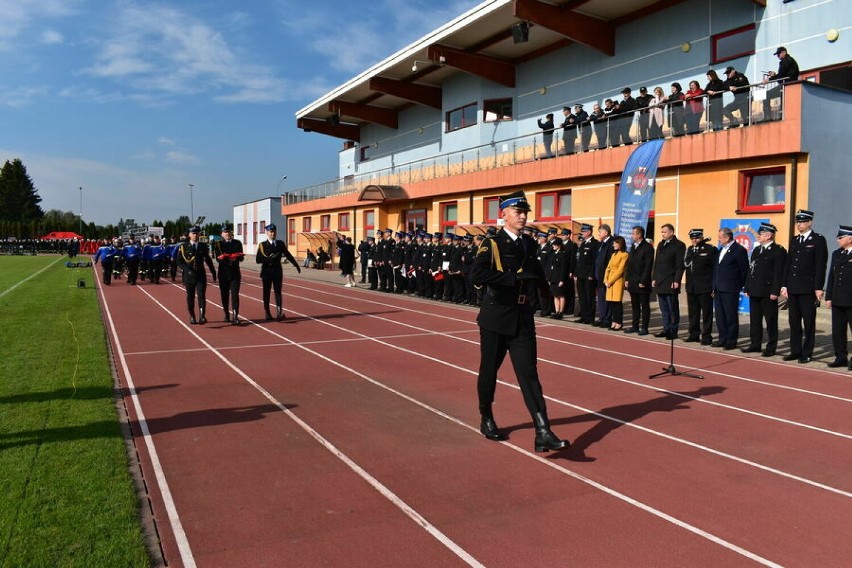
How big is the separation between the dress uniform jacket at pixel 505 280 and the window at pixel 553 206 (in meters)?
17.9

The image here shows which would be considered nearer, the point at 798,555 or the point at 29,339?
the point at 798,555

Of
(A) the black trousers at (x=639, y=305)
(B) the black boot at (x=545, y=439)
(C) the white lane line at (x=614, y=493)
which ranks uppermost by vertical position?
(A) the black trousers at (x=639, y=305)

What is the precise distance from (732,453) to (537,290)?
87.4 inches

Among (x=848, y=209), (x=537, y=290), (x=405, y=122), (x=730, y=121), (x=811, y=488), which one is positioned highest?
(x=405, y=122)

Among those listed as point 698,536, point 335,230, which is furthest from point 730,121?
point 335,230

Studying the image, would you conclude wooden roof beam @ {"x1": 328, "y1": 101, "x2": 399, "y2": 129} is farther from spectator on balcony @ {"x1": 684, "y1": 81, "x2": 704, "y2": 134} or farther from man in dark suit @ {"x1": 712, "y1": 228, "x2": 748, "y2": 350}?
man in dark suit @ {"x1": 712, "y1": 228, "x2": 748, "y2": 350}

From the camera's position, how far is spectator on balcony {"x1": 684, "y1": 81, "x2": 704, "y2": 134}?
16.9 meters

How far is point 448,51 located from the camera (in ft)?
101

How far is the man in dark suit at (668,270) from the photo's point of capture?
1224cm

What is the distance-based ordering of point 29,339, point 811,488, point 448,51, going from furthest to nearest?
point 448,51
point 29,339
point 811,488

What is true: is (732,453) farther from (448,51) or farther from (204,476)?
(448,51)

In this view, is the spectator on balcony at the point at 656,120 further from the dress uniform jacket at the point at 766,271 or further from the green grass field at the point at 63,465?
the green grass field at the point at 63,465

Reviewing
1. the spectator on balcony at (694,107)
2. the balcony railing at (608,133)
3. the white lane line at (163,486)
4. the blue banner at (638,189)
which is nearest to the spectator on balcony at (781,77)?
the balcony railing at (608,133)

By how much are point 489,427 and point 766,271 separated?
22.9 feet
